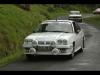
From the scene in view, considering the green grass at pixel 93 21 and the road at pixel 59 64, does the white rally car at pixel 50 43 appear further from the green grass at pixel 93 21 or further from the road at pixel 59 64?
the green grass at pixel 93 21

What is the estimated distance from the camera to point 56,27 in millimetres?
14336

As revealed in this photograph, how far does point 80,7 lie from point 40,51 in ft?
306

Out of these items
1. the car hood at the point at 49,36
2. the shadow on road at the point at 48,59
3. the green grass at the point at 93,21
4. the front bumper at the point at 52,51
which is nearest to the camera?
the front bumper at the point at 52,51

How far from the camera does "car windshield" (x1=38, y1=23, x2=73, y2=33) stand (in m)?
14.2

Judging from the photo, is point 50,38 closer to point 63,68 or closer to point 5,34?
point 63,68

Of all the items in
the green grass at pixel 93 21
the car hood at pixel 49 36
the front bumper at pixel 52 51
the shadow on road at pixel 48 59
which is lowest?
the green grass at pixel 93 21

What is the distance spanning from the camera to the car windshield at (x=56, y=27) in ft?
46.7

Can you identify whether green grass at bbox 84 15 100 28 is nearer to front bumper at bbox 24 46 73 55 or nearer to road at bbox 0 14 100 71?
road at bbox 0 14 100 71

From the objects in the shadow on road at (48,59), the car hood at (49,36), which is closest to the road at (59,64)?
the shadow on road at (48,59)

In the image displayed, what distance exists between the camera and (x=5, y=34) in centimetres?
1700

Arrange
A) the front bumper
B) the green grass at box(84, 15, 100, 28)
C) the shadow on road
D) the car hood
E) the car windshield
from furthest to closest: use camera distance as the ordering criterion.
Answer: the green grass at box(84, 15, 100, 28) → the car windshield → the shadow on road → the car hood → the front bumper

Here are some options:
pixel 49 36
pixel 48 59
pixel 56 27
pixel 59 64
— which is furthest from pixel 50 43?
pixel 56 27

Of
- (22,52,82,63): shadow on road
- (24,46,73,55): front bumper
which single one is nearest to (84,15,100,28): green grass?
(22,52,82,63): shadow on road
